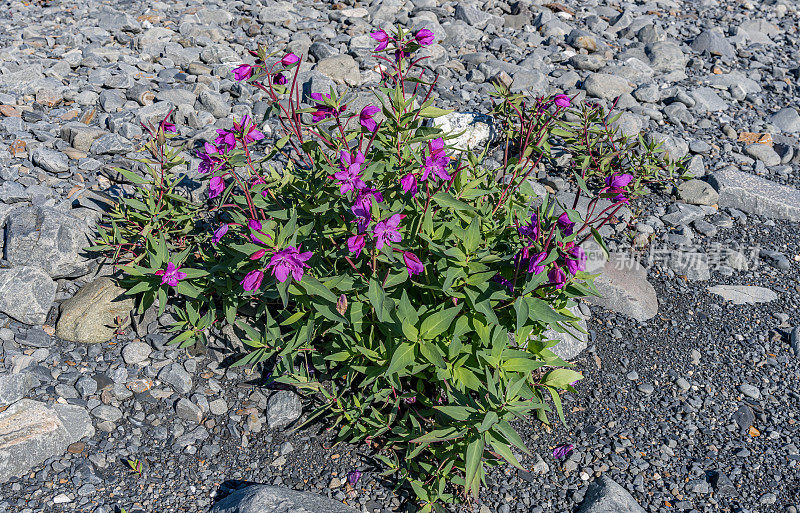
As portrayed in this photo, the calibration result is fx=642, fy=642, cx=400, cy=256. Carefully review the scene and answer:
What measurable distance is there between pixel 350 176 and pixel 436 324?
660mm

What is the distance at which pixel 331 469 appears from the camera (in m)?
2.81

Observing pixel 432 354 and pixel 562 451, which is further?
pixel 562 451

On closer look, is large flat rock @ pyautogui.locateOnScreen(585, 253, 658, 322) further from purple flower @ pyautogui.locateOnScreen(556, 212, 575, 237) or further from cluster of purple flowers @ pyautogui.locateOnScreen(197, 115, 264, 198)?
cluster of purple flowers @ pyautogui.locateOnScreen(197, 115, 264, 198)

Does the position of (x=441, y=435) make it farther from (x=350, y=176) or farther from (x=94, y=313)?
(x=94, y=313)

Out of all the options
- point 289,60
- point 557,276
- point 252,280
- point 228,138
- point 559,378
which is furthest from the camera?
point 559,378

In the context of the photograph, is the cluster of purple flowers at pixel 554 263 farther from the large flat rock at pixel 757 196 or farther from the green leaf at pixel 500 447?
the large flat rock at pixel 757 196

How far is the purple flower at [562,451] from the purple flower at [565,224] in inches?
43.2

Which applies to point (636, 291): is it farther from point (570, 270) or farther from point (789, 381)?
point (570, 270)

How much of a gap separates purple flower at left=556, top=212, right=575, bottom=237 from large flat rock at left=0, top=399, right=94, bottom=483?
2.16 meters

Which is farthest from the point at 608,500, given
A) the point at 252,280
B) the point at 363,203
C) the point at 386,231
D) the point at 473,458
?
the point at 252,280

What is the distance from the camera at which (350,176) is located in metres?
2.25

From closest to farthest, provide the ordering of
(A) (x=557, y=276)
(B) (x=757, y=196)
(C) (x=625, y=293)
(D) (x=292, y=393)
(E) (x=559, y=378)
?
(A) (x=557, y=276), (E) (x=559, y=378), (D) (x=292, y=393), (C) (x=625, y=293), (B) (x=757, y=196)

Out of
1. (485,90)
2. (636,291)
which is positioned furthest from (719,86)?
(636,291)

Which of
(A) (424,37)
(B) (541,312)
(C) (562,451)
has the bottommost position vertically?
(C) (562,451)
